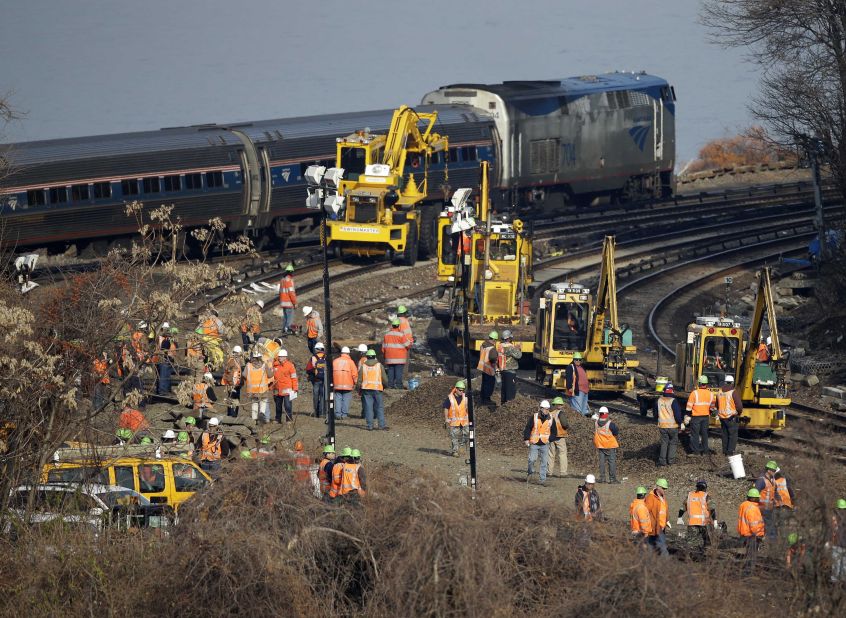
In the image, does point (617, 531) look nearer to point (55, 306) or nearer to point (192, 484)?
point (192, 484)

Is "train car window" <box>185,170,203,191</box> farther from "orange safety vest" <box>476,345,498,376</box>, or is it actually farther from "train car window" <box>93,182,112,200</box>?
"orange safety vest" <box>476,345,498,376</box>

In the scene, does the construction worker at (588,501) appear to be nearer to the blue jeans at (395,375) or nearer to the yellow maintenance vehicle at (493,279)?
the blue jeans at (395,375)

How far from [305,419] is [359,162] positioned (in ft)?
44.7

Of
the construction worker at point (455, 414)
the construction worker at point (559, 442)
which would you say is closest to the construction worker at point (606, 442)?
the construction worker at point (559, 442)

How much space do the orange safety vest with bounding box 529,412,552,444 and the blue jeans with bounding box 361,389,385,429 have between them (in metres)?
4.10

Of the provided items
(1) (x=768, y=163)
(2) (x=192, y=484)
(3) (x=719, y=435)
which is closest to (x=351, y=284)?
(3) (x=719, y=435)

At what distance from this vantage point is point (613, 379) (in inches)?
1155

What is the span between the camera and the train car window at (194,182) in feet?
135

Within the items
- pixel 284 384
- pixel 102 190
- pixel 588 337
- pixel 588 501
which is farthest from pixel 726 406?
pixel 102 190

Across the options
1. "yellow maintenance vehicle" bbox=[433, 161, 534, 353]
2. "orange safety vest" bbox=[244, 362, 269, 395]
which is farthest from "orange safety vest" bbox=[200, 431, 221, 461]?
"yellow maintenance vehicle" bbox=[433, 161, 534, 353]

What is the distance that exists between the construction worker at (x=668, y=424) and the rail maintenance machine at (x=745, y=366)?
1712mm

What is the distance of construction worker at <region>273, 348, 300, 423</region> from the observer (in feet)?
86.9

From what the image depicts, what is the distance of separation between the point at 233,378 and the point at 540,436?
6373 millimetres

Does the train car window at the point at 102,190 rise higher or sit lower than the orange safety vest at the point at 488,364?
higher
